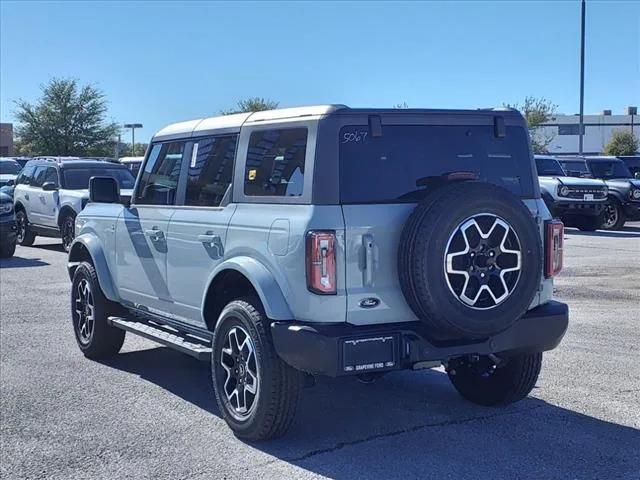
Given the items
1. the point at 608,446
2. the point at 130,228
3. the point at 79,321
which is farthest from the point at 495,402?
the point at 79,321

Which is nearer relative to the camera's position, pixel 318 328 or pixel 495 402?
pixel 318 328

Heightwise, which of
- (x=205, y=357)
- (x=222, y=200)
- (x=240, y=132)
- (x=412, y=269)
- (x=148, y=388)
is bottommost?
(x=148, y=388)

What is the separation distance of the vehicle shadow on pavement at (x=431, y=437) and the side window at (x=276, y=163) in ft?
5.30

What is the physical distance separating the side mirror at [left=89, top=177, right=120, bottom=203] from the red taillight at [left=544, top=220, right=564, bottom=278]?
3.81m

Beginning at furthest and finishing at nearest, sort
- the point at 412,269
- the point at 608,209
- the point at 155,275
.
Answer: the point at 608,209, the point at 155,275, the point at 412,269

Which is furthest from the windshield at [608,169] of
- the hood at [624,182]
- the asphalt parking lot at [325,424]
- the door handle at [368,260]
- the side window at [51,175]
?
the door handle at [368,260]

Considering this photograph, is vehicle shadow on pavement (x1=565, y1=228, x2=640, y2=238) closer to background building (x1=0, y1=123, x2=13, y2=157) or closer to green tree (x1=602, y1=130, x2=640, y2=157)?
green tree (x1=602, y1=130, x2=640, y2=157)

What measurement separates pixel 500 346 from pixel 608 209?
17564mm

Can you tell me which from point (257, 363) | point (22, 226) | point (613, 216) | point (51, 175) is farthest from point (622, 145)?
point (257, 363)

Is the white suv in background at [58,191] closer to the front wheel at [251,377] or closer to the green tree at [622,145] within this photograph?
A: the front wheel at [251,377]

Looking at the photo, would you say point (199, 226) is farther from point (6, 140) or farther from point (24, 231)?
point (6, 140)

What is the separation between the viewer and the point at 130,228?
691 centimetres

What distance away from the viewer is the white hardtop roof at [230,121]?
500 centimetres

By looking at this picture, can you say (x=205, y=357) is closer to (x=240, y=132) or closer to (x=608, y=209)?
(x=240, y=132)
